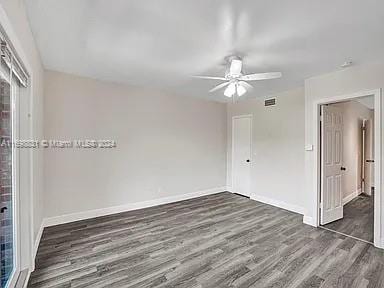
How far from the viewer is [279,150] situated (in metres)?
4.46

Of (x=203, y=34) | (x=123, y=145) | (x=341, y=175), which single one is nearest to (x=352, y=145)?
(x=341, y=175)

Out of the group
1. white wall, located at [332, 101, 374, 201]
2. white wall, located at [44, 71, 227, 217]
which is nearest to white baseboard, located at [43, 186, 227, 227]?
white wall, located at [44, 71, 227, 217]

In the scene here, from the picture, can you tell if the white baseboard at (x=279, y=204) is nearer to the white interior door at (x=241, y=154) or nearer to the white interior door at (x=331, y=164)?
the white interior door at (x=241, y=154)

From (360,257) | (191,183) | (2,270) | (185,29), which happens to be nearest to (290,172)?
(360,257)

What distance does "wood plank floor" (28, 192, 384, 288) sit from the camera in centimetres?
205

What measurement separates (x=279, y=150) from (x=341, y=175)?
3.86 feet

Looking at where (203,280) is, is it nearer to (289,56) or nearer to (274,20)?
(274,20)

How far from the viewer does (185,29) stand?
2051mm

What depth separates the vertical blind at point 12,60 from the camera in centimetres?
139

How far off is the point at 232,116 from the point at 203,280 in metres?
4.26

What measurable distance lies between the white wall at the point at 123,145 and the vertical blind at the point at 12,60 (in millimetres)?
1461

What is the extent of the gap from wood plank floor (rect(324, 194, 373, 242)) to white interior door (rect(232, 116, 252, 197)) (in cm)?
198

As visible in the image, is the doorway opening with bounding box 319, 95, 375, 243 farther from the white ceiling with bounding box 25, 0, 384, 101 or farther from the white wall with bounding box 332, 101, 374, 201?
the white ceiling with bounding box 25, 0, 384, 101

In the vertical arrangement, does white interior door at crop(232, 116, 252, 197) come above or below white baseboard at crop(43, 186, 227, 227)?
above
